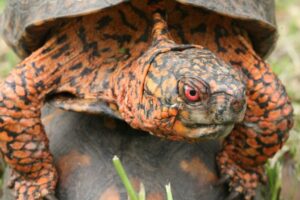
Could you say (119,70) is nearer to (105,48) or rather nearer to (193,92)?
(105,48)

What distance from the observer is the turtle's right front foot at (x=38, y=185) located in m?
2.62

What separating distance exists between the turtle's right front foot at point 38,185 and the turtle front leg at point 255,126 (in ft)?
2.24

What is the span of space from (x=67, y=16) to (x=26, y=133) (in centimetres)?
45

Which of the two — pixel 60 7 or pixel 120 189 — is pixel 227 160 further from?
pixel 60 7

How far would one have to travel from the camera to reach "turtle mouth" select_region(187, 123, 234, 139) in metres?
2.12

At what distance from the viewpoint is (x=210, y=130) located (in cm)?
213

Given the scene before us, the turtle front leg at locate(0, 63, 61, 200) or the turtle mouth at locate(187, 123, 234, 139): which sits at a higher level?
the turtle mouth at locate(187, 123, 234, 139)

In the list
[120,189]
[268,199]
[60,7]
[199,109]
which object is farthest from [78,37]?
[268,199]

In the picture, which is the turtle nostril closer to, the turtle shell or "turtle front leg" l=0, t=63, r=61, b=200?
the turtle shell

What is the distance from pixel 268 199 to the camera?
120 inches

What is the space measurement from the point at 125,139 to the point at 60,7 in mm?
578

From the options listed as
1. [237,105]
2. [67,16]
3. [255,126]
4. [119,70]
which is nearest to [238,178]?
[255,126]

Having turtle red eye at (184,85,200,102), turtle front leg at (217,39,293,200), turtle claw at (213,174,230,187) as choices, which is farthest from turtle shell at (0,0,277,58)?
turtle claw at (213,174,230,187)

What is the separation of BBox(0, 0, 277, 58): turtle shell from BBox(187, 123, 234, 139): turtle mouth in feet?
1.77
